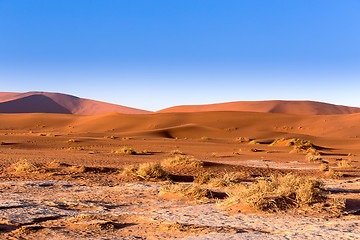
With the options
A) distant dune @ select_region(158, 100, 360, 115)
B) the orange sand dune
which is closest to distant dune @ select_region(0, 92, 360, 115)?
distant dune @ select_region(158, 100, 360, 115)

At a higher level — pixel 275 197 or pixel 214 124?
pixel 214 124

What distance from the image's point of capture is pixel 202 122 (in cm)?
7450

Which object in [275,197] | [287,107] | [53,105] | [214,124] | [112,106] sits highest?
[112,106]

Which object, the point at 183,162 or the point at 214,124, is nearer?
the point at 183,162

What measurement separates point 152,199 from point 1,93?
19344 centimetres

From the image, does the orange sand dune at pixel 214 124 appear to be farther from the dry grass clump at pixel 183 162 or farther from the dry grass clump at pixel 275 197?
the dry grass clump at pixel 275 197

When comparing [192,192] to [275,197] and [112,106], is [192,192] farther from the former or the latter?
[112,106]

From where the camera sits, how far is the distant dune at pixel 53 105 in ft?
479

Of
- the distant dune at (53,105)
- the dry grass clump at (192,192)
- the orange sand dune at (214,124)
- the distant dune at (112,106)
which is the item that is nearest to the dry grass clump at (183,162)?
the dry grass clump at (192,192)

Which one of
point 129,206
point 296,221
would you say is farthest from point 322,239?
point 129,206

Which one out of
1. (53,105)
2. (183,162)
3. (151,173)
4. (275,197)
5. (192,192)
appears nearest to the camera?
(275,197)

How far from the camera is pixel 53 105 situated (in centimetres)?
16450

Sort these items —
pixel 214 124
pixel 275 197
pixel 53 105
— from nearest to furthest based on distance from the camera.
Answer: pixel 275 197, pixel 214 124, pixel 53 105

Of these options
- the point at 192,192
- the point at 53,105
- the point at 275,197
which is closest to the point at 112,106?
the point at 53,105
